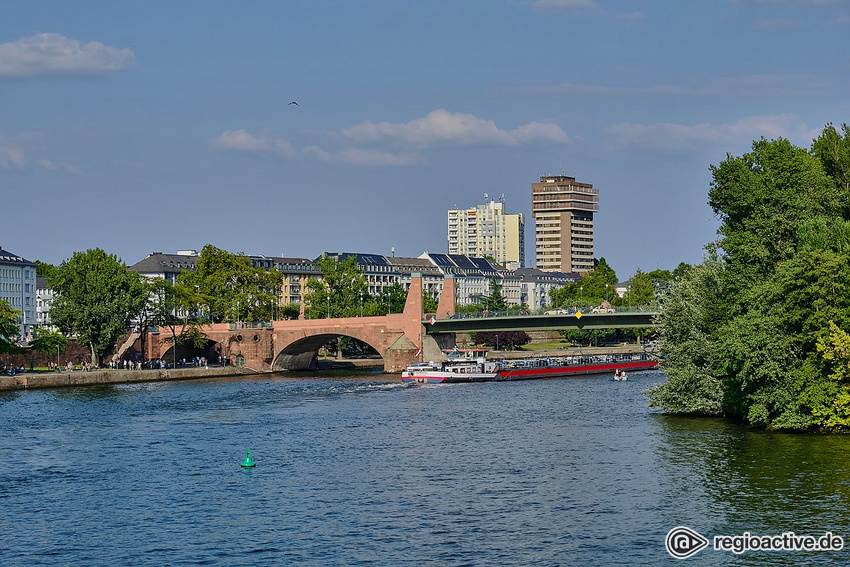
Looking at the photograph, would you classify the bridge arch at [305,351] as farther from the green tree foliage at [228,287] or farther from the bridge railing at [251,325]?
the green tree foliage at [228,287]

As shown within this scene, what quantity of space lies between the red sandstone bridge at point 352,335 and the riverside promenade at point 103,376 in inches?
190

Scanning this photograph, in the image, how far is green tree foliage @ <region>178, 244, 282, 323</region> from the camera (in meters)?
158

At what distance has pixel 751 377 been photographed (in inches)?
2424

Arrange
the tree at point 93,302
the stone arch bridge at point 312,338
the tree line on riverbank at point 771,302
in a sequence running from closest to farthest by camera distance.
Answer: the tree line on riverbank at point 771,302 < the tree at point 93,302 < the stone arch bridge at point 312,338

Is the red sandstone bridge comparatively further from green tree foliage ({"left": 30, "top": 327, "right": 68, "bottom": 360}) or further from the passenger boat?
green tree foliage ({"left": 30, "top": 327, "right": 68, "bottom": 360})

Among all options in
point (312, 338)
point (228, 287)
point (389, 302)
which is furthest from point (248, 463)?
point (389, 302)

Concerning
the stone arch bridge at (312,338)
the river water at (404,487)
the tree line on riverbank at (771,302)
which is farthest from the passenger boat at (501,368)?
the tree line on riverbank at (771,302)

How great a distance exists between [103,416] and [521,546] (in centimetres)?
4868

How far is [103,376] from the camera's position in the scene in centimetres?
12006

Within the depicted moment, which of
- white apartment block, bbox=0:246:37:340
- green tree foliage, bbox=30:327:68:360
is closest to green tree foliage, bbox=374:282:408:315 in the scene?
white apartment block, bbox=0:246:37:340

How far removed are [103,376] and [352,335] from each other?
104 ft

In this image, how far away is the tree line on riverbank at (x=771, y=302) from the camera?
6066 centimetres

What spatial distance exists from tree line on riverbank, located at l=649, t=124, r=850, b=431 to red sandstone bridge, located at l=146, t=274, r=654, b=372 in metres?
55.7

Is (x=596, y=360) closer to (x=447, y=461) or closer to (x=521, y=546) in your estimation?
(x=447, y=461)
